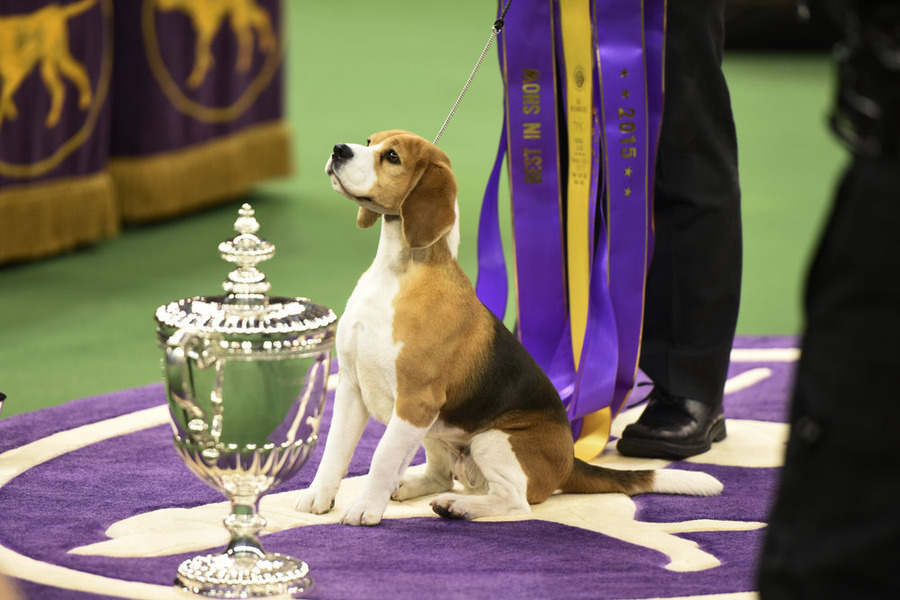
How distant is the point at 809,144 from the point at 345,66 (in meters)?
3.76

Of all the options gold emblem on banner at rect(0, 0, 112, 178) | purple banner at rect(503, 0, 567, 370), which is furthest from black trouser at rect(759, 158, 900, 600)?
gold emblem on banner at rect(0, 0, 112, 178)

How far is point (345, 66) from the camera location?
10273mm

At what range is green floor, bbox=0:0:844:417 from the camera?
13.8ft

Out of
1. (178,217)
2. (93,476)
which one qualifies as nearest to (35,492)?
(93,476)

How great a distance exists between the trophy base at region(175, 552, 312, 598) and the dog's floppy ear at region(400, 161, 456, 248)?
67 centimetres

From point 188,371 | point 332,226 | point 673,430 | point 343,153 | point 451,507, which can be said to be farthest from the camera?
point 332,226

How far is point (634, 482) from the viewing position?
2.97m

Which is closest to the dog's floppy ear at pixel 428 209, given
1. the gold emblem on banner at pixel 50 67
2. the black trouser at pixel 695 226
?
the black trouser at pixel 695 226

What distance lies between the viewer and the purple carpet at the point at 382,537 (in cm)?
242

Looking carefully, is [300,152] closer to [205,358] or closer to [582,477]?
[582,477]

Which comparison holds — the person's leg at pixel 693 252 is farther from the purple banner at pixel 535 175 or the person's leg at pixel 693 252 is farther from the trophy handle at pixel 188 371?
the trophy handle at pixel 188 371

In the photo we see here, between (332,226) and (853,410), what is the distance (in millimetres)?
4396

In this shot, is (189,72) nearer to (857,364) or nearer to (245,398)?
(245,398)

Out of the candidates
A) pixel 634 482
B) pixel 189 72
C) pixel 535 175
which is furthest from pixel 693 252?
pixel 189 72
